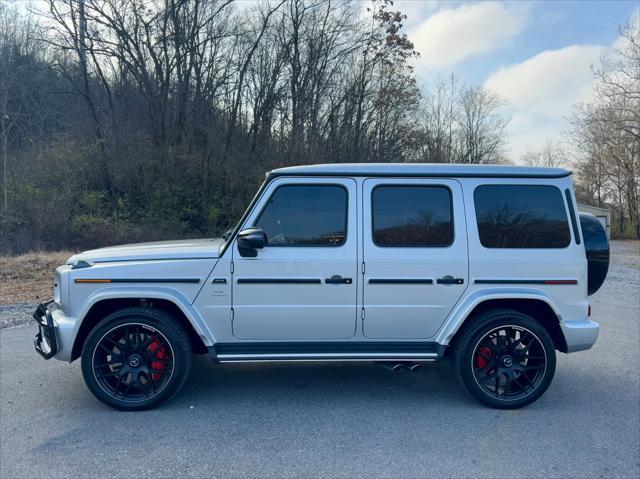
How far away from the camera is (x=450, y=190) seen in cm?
454

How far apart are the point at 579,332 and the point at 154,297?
3729 millimetres

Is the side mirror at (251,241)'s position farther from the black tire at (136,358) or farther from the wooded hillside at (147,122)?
the wooded hillside at (147,122)

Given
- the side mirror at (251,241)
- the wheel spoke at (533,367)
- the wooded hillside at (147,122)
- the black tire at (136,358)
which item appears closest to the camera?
the side mirror at (251,241)

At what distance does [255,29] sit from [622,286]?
1799 cm

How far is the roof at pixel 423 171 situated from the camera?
4473 mm

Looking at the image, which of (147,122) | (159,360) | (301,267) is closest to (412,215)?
(301,267)

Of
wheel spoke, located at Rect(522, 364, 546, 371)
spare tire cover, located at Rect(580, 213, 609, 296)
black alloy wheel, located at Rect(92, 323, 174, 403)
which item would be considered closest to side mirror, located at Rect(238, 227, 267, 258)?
black alloy wheel, located at Rect(92, 323, 174, 403)

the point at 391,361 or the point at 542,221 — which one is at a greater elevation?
the point at 542,221

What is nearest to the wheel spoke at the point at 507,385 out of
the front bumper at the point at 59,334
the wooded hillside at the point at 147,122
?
the front bumper at the point at 59,334

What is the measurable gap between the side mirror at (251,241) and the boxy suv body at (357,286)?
1 centimetres

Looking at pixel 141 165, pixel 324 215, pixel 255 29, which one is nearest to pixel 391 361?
pixel 324 215

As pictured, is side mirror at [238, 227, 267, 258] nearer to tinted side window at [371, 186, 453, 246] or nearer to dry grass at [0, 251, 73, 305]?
tinted side window at [371, 186, 453, 246]

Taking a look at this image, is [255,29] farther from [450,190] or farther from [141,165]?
[450,190]

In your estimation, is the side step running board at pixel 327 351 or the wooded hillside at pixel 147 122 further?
the wooded hillside at pixel 147 122
